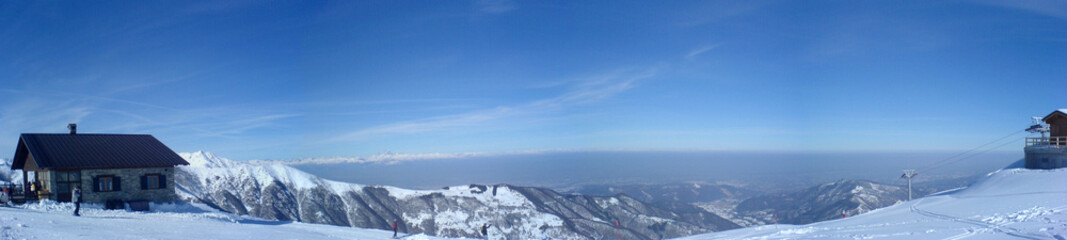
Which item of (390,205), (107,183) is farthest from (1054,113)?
(390,205)

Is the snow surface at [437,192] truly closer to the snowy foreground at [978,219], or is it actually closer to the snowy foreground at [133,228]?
the snowy foreground at [133,228]

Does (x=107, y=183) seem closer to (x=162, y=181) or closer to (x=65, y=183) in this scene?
(x=65, y=183)

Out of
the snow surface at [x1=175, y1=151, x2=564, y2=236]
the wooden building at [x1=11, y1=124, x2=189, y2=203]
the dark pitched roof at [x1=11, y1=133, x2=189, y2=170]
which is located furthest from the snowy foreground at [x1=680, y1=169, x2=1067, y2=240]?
the snow surface at [x1=175, y1=151, x2=564, y2=236]

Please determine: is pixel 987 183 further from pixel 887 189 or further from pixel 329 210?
pixel 887 189

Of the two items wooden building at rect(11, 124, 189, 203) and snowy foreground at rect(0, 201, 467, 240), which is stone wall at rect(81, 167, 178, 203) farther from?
snowy foreground at rect(0, 201, 467, 240)

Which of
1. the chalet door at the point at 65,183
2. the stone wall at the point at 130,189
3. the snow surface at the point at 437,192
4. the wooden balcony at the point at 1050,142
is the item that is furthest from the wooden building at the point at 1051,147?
the snow surface at the point at 437,192
